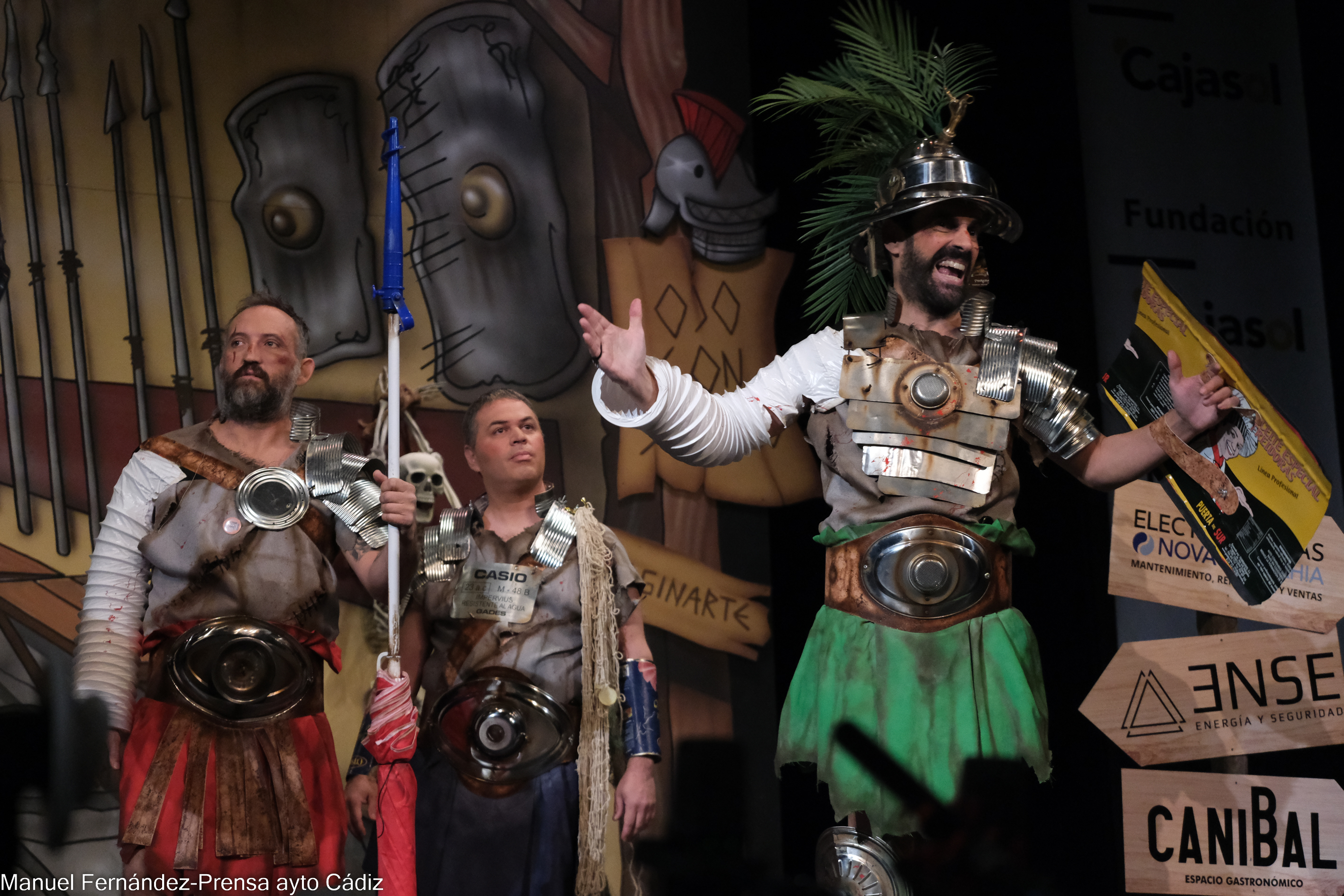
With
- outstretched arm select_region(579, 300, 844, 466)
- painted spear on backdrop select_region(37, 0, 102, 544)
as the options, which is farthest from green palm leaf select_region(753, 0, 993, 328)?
painted spear on backdrop select_region(37, 0, 102, 544)

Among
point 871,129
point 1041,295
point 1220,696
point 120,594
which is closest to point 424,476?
point 120,594

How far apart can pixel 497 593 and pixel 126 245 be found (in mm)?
1567

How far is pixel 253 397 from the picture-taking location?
3143mm

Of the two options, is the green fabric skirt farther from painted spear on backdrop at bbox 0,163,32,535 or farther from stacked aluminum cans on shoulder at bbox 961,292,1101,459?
painted spear on backdrop at bbox 0,163,32,535

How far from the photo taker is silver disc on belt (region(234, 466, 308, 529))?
3.01 metres

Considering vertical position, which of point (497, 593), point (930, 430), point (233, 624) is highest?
point (930, 430)

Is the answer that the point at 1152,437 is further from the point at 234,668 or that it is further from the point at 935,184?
the point at 234,668


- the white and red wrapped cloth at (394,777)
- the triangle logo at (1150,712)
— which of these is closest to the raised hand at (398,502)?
the white and red wrapped cloth at (394,777)

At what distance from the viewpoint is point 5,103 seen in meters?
3.69

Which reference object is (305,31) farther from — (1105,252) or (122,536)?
(1105,252)

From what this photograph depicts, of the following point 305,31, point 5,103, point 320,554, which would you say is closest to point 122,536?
point 320,554

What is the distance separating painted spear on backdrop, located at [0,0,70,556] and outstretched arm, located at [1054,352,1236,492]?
269 cm

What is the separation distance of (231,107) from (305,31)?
1.14ft

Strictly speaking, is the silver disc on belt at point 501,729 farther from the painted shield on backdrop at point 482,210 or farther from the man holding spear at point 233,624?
the painted shield on backdrop at point 482,210
